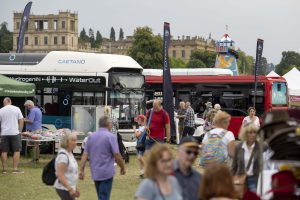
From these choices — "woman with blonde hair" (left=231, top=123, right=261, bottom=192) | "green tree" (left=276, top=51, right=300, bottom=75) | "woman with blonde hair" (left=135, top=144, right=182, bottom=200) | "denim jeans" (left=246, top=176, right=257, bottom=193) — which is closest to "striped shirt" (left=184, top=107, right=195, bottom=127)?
"woman with blonde hair" (left=231, top=123, right=261, bottom=192)

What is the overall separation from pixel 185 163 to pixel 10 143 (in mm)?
11450

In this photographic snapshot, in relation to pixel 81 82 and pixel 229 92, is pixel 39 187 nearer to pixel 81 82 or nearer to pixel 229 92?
pixel 81 82

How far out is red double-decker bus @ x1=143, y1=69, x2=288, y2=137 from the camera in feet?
116

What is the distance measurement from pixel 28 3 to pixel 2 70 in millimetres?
11305

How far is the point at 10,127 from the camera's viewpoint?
18859 millimetres

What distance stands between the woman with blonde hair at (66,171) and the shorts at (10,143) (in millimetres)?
8730

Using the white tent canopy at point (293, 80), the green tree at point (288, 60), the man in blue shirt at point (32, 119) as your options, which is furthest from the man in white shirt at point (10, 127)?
the green tree at point (288, 60)

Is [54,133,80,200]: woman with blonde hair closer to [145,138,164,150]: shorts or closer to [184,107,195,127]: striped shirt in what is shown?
[145,138,164,150]: shorts

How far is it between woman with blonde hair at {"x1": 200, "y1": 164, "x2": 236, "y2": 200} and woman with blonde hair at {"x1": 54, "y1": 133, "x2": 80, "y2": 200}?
3374mm

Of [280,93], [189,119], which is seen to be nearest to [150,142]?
[189,119]

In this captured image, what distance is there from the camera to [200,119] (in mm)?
33938

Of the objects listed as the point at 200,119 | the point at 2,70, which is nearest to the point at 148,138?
the point at 2,70

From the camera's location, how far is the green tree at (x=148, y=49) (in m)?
87.5

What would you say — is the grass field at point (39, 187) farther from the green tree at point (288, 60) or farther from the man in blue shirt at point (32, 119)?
the green tree at point (288, 60)
